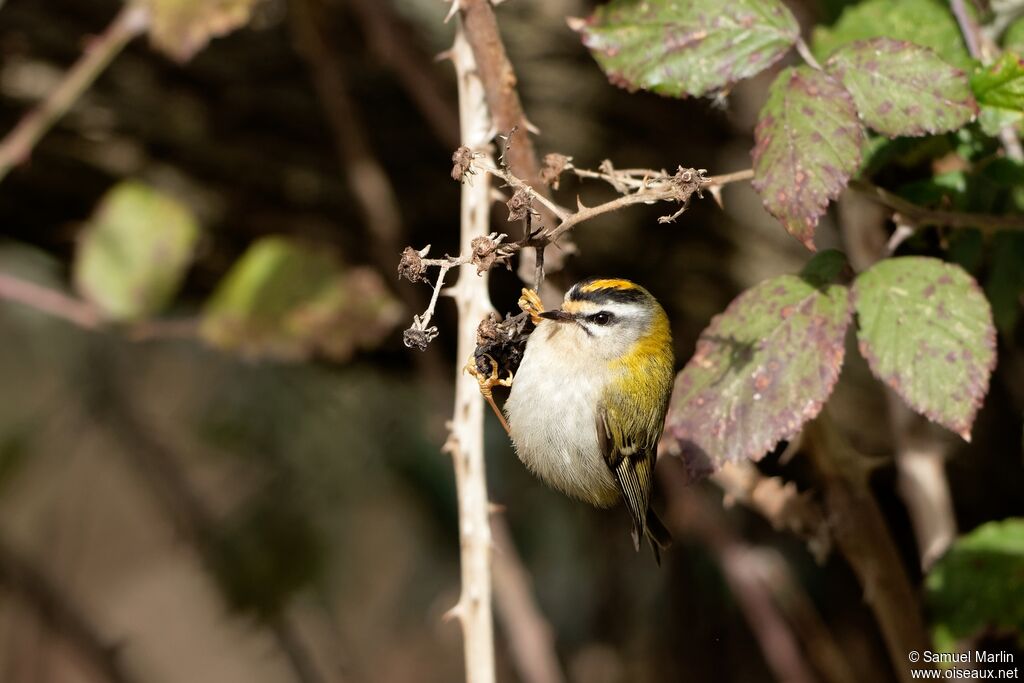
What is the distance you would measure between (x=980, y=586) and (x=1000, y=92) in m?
0.84

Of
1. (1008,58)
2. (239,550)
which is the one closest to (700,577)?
(239,550)

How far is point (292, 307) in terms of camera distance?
2.22 meters

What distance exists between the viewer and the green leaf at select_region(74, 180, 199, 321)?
2211mm

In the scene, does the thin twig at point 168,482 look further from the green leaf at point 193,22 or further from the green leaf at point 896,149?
the green leaf at point 896,149

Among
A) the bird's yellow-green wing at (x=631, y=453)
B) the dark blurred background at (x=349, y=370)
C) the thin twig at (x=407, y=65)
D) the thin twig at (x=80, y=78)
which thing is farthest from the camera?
the dark blurred background at (x=349, y=370)

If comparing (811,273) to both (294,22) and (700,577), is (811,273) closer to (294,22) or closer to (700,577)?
(294,22)

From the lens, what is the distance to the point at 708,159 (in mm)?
2877

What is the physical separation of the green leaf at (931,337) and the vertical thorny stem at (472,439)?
52 centimetres

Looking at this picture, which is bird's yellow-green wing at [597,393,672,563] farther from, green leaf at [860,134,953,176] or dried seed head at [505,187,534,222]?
dried seed head at [505,187,534,222]

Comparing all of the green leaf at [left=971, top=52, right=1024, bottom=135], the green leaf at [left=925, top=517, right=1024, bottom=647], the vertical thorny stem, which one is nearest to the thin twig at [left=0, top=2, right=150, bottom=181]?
the vertical thorny stem

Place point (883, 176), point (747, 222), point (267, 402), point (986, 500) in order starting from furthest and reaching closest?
point (267, 402)
point (747, 222)
point (986, 500)
point (883, 176)

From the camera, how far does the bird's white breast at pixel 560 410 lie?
1751 millimetres

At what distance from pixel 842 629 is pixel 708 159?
1504 millimetres

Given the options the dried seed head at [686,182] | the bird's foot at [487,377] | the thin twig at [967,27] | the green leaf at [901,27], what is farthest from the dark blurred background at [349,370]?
the dried seed head at [686,182]
